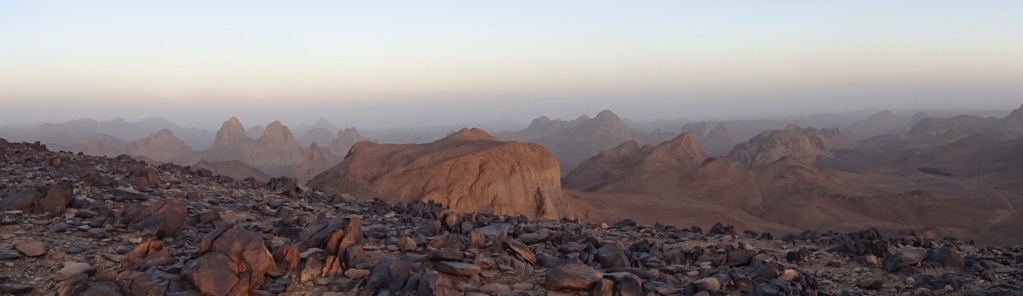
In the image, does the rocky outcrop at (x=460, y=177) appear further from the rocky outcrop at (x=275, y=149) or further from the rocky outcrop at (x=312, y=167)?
the rocky outcrop at (x=275, y=149)

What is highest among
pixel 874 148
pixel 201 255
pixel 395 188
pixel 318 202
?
pixel 201 255

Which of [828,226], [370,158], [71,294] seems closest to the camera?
[71,294]

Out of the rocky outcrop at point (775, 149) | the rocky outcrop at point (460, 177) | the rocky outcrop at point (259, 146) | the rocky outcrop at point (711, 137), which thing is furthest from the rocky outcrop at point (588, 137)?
the rocky outcrop at point (460, 177)

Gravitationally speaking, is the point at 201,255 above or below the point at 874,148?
above

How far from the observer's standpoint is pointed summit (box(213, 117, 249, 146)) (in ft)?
396

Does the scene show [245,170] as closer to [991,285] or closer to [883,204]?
[883,204]

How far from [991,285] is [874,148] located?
13197 centimetres

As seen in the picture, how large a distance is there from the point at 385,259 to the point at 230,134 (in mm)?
125860

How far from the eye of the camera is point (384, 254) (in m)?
6.39

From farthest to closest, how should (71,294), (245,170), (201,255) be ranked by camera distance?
1. (245,170)
2. (201,255)
3. (71,294)

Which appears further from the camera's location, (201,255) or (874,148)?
(874,148)

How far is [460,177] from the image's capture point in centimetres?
3216

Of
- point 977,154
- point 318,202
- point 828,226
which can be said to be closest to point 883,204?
point 828,226

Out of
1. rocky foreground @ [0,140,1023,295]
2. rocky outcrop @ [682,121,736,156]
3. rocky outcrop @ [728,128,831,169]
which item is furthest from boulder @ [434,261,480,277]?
rocky outcrop @ [682,121,736,156]
